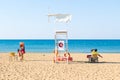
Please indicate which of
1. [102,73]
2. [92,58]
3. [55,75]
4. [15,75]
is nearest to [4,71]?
[15,75]

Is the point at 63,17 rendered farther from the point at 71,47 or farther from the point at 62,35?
the point at 71,47

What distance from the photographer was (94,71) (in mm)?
13961

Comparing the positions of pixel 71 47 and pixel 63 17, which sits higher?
pixel 71 47

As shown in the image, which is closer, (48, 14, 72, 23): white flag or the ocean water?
(48, 14, 72, 23): white flag

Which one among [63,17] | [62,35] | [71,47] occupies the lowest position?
[62,35]

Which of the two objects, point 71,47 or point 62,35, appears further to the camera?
point 71,47

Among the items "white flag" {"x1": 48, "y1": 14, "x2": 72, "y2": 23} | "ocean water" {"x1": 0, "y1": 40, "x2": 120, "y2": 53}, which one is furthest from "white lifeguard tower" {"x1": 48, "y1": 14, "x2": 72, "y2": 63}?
"ocean water" {"x1": 0, "y1": 40, "x2": 120, "y2": 53}

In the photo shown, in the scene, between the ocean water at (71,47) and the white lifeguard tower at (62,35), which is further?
the ocean water at (71,47)

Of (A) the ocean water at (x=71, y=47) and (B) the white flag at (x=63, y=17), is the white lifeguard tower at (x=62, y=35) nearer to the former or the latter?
(B) the white flag at (x=63, y=17)

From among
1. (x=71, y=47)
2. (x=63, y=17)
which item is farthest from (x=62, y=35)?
(x=71, y=47)

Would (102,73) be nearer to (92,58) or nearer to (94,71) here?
(94,71)

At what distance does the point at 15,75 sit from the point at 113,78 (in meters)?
3.85

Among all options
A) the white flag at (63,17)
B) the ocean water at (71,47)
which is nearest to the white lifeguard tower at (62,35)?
the white flag at (63,17)

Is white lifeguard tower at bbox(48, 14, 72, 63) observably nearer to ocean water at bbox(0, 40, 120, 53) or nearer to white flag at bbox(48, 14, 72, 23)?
white flag at bbox(48, 14, 72, 23)
